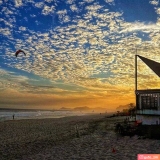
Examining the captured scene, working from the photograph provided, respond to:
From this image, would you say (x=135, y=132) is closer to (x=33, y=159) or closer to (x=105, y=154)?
(x=105, y=154)

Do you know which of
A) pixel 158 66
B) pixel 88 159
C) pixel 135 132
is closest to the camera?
pixel 88 159

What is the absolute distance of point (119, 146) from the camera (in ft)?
66.4

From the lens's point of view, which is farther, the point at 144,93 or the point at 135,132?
the point at 144,93

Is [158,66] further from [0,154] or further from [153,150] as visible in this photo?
Result: [0,154]

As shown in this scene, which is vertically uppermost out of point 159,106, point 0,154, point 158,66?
point 158,66

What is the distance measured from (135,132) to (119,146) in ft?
18.1

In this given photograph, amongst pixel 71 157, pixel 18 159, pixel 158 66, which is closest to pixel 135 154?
pixel 71 157

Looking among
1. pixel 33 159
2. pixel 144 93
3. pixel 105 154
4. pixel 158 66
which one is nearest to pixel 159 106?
pixel 144 93

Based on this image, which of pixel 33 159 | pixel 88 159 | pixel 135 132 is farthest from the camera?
pixel 135 132

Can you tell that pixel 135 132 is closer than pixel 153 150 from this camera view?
No

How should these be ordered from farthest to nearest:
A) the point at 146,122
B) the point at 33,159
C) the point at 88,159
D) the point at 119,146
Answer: the point at 146,122
the point at 119,146
the point at 33,159
the point at 88,159

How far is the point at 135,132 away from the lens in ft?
82.6

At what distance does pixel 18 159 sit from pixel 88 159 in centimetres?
563

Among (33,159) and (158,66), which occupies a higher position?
(158,66)
